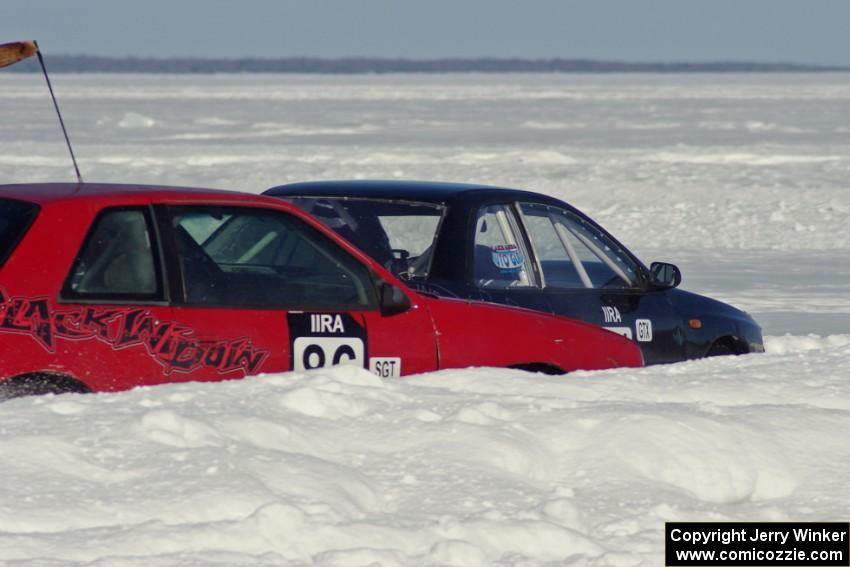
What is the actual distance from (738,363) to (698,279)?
691cm

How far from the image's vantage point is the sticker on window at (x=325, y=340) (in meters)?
6.55

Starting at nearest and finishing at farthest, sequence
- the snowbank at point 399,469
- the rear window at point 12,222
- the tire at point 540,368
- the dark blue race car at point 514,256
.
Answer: the snowbank at point 399,469
the rear window at point 12,222
the tire at point 540,368
the dark blue race car at point 514,256

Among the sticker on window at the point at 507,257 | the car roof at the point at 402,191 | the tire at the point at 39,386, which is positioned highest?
the car roof at the point at 402,191

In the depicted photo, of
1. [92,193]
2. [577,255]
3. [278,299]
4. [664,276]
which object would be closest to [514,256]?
[577,255]

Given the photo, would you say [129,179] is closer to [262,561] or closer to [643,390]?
[643,390]

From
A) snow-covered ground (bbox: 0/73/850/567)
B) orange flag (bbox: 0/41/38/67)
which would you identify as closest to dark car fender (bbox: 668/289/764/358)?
snow-covered ground (bbox: 0/73/850/567)

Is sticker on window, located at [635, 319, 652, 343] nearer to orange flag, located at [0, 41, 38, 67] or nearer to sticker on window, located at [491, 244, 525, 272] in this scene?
sticker on window, located at [491, 244, 525, 272]

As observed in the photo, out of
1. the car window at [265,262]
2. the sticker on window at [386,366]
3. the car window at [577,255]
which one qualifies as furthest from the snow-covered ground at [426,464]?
the car window at [577,255]

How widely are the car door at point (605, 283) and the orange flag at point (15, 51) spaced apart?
2733 mm

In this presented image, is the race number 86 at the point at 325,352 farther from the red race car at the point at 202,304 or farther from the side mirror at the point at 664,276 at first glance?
the side mirror at the point at 664,276

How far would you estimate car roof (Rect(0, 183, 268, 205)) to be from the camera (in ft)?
20.1

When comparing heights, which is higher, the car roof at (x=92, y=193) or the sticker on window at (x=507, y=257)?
the car roof at (x=92, y=193)

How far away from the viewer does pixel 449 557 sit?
4816 millimetres

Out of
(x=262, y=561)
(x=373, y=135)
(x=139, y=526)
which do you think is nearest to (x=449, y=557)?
(x=262, y=561)
